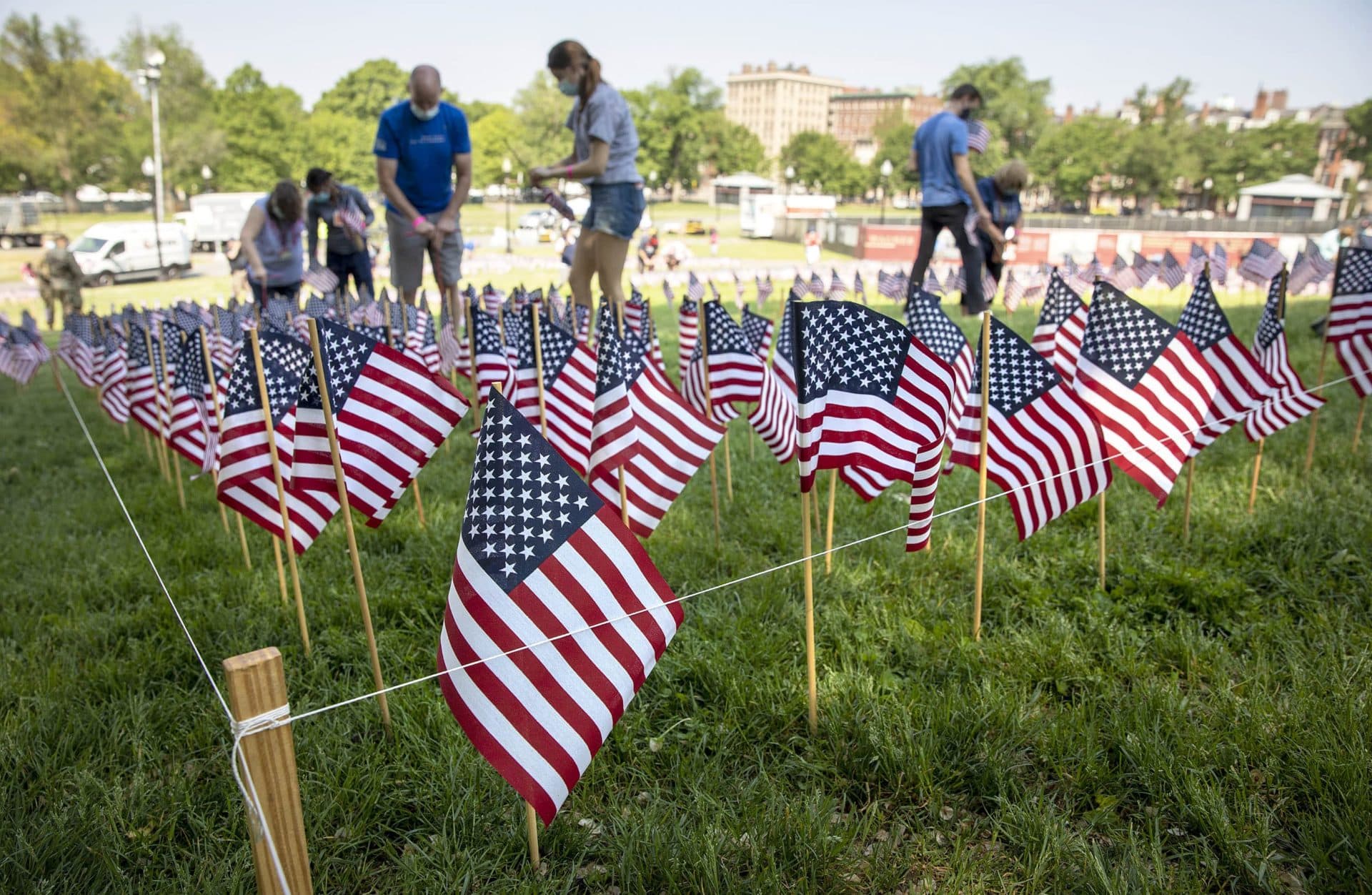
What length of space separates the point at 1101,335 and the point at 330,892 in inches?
136

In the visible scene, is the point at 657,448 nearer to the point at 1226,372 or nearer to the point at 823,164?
the point at 1226,372

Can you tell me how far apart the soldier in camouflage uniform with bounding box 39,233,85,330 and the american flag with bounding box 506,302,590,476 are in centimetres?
1522

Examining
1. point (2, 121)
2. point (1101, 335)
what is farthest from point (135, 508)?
point (2, 121)

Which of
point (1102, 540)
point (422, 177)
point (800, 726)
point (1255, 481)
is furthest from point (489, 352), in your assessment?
point (1255, 481)

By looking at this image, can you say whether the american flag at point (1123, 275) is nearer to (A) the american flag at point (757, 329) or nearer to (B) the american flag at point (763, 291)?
(B) the american flag at point (763, 291)

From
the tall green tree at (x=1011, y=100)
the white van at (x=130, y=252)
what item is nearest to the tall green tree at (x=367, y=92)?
the tall green tree at (x=1011, y=100)

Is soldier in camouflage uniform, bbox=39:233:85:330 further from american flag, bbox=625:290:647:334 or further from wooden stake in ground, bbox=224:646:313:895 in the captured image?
wooden stake in ground, bbox=224:646:313:895

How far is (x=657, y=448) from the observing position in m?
3.52

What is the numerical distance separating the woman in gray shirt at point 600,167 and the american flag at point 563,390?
2.58 m

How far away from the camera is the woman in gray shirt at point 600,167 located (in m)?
6.66

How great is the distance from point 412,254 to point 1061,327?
19.3ft

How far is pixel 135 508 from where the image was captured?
500 cm

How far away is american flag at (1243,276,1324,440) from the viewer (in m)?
4.18

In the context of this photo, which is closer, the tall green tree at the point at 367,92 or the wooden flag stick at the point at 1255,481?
the wooden flag stick at the point at 1255,481
